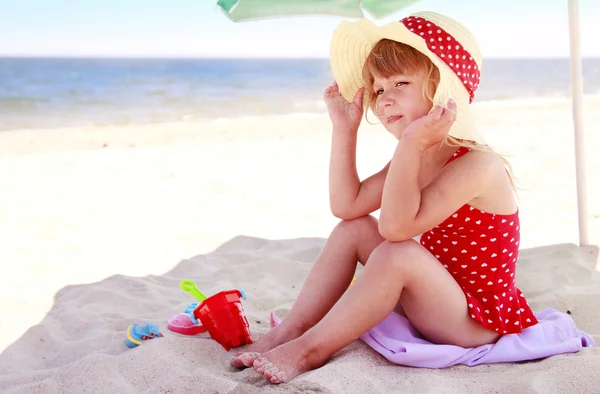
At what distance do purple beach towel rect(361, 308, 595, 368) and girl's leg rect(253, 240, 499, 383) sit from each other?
2.2 inches

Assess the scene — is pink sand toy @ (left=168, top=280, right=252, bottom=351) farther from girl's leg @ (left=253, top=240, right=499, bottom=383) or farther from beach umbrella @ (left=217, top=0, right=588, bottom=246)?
beach umbrella @ (left=217, top=0, right=588, bottom=246)

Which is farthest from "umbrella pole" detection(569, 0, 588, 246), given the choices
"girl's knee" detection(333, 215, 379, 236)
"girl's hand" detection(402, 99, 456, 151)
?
"girl's hand" detection(402, 99, 456, 151)

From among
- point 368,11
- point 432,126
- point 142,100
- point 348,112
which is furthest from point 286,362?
point 142,100

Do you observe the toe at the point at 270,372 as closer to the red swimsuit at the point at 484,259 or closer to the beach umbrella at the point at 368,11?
the red swimsuit at the point at 484,259

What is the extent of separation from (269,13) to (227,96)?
1965cm

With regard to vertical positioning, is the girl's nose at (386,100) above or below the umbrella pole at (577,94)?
above

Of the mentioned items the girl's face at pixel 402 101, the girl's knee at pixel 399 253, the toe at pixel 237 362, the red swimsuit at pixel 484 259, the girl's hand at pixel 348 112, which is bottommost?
the toe at pixel 237 362

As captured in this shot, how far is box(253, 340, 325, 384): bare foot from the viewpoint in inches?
77.0

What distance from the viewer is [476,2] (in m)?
44.3

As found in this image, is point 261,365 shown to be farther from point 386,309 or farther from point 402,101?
point 402,101

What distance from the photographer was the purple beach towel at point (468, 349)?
204cm

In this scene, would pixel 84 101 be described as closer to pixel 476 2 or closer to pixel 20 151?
pixel 20 151

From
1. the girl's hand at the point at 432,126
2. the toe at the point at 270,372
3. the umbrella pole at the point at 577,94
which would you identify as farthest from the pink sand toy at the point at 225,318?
the umbrella pole at the point at 577,94

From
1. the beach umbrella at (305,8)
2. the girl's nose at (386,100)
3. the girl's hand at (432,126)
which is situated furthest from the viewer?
the beach umbrella at (305,8)
